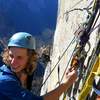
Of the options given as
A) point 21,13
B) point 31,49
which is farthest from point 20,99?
point 21,13

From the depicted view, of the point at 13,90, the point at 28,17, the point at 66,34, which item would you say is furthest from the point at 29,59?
the point at 28,17

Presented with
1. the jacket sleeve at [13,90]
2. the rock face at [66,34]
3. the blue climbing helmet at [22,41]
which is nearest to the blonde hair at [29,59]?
the blue climbing helmet at [22,41]

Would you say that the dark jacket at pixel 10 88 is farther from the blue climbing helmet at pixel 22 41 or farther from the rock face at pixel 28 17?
the rock face at pixel 28 17

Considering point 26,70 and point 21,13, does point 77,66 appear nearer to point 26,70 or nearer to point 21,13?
point 26,70

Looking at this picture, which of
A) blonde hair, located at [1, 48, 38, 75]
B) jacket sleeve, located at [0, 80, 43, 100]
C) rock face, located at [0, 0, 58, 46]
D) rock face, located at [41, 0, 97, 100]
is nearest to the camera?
jacket sleeve, located at [0, 80, 43, 100]

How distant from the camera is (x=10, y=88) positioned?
5.03m

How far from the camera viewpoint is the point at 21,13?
57031 mm

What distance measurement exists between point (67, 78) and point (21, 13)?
5175 cm

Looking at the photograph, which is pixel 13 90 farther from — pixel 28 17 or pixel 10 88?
pixel 28 17

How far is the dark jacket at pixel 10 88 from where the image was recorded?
16.5 feet

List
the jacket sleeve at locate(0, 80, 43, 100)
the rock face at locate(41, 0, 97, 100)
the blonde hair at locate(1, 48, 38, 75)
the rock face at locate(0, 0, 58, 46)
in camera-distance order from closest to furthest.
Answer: the jacket sleeve at locate(0, 80, 43, 100), the blonde hair at locate(1, 48, 38, 75), the rock face at locate(41, 0, 97, 100), the rock face at locate(0, 0, 58, 46)

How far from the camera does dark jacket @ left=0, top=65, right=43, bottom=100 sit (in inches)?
198

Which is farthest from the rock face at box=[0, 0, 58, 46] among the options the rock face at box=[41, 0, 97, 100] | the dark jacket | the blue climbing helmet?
the dark jacket

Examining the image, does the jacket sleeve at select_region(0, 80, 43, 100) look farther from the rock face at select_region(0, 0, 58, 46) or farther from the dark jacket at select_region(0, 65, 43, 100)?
the rock face at select_region(0, 0, 58, 46)
